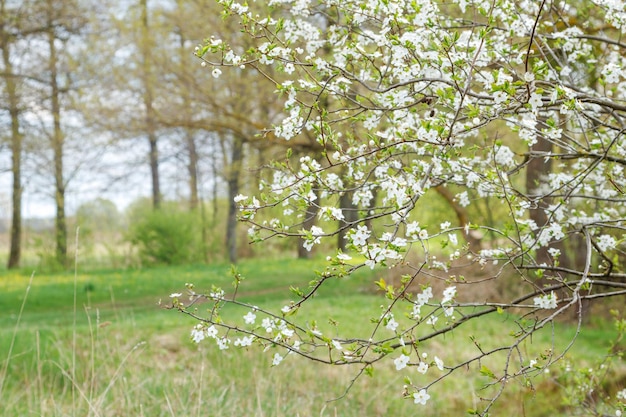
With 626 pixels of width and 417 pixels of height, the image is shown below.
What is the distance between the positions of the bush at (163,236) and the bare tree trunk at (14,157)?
10.8 feet

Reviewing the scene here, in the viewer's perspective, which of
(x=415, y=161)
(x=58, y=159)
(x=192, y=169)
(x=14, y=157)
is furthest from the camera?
(x=192, y=169)

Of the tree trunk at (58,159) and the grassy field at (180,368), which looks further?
the tree trunk at (58,159)

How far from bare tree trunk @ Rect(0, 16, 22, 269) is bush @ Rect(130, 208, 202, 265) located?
129 inches

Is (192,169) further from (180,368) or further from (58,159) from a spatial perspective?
(180,368)

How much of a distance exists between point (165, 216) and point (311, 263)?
418 cm

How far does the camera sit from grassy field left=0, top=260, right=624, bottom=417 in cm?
509

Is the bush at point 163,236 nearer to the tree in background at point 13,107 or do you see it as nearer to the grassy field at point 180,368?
the tree in background at point 13,107

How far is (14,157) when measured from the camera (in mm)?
18219

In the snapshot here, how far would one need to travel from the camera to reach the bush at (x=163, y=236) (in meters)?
18.7

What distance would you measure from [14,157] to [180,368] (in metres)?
12.8

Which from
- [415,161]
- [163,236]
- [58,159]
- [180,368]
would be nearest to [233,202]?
[163,236]

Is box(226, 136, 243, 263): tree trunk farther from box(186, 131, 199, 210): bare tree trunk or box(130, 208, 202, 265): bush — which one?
box(186, 131, 199, 210): bare tree trunk

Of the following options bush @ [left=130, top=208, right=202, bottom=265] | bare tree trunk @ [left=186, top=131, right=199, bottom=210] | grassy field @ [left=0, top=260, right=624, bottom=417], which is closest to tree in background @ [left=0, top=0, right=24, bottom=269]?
bush @ [left=130, top=208, right=202, bottom=265]

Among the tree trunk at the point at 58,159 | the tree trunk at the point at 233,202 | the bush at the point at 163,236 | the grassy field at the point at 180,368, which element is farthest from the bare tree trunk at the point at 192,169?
the grassy field at the point at 180,368
